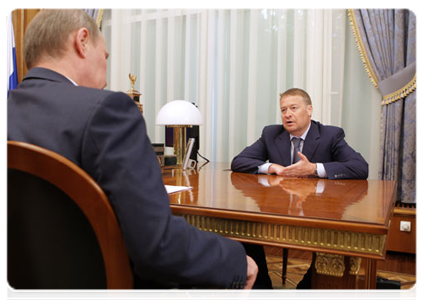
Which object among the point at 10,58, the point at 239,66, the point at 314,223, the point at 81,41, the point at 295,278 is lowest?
the point at 295,278

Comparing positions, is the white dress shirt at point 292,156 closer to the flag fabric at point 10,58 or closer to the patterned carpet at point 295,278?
the patterned carpet at point 295,278

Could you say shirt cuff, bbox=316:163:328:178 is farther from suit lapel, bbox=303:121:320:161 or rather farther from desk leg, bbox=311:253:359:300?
desk leg, bbox=311:253:359:300

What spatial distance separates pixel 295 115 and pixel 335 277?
1742mm

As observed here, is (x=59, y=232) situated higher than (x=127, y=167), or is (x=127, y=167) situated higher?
(x=127, y=167)

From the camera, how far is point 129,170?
0.81 m

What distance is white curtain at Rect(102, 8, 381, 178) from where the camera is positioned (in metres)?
3.89

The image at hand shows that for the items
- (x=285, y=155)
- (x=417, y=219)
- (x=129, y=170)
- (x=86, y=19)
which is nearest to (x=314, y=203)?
(x=129, y=170)

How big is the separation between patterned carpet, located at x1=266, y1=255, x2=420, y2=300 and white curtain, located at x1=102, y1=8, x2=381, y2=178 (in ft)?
3.85

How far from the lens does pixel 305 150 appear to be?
2725mm

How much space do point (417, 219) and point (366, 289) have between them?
64.1 inches

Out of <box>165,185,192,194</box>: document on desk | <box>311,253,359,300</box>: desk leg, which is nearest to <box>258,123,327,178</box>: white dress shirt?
<box>165,185,192,194</box>: document on desk

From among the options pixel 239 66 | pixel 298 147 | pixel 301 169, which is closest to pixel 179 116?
pixel 298 147

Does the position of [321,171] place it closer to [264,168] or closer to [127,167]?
[264,168]

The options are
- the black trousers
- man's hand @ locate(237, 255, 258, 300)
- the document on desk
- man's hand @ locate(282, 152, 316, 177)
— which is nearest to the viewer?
man's hand @ locate(237, 255, 258, 300)
